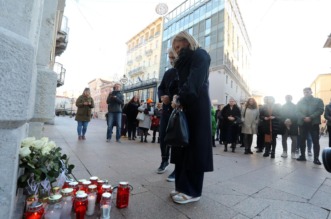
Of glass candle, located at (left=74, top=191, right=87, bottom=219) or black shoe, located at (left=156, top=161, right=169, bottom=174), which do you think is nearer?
glass candle, located at (left=74, top=191, right=87, bottom=219)

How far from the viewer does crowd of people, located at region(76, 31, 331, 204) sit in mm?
2066

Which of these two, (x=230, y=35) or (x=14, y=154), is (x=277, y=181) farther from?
(x=230, y=35)

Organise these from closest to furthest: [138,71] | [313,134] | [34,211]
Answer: [34,211], [313,134], [138,71]

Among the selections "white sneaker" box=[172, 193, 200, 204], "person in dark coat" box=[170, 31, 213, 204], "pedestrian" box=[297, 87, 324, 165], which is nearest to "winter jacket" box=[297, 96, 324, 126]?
"pedestrian" box=[297, 87, 324, 165]

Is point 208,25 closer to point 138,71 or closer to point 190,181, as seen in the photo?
point 138,71

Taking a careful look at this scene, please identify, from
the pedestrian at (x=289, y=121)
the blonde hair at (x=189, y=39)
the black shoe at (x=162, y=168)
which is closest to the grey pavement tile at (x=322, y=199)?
the black shoe at (x=162, y=168)

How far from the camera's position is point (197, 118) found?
6.93ft

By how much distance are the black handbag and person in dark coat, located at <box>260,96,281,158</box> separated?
4.51 meters

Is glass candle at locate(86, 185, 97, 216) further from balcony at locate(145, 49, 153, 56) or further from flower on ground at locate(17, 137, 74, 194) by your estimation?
balcony at locate(145, 49, 153, 56)

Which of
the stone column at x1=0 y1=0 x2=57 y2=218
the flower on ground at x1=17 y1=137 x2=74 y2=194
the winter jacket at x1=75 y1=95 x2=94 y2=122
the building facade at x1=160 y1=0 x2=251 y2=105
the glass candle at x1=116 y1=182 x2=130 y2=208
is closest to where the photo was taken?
the stone column at x1=0 y1=0 x2=57 y2=218

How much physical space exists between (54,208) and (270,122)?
5.86 metres

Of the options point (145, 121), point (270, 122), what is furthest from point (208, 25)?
point (270, 122)

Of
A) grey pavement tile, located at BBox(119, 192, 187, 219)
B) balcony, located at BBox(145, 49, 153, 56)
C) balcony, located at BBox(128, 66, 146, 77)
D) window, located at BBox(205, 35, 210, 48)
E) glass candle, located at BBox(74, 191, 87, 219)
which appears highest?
balcony, located at BBox(145, 49, 153, 56)

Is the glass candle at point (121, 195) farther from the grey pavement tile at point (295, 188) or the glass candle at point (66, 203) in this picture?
the grey pavement tile at point (295, 188)
